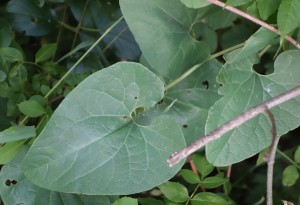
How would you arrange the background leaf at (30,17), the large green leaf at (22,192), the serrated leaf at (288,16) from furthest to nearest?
the background leaf at (30,17)
the large green leaf at (22,192)
the serrated leaf at (288,16)

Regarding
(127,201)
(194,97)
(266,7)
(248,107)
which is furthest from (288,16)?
(127,201)

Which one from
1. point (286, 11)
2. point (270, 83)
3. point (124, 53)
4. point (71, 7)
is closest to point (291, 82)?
point (270, 83)

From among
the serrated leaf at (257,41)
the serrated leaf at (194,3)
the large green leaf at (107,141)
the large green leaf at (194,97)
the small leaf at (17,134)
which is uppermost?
the serrated leaf at (194,3)

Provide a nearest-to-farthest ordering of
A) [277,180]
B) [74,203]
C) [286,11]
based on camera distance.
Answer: [286,11], [74,203], [277,180]

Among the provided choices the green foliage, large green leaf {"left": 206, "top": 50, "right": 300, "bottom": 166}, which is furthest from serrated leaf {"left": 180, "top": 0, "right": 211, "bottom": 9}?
large green leaf {"left": 206, "top": 50, "right": 300, "bottom": 166}

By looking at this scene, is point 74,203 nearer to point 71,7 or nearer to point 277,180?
point 71,7

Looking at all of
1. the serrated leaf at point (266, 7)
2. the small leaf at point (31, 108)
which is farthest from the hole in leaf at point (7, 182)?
the serrated leaf at point (266, 7)

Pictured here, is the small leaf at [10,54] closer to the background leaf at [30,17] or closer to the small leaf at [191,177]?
the background leaf at [30,17]
